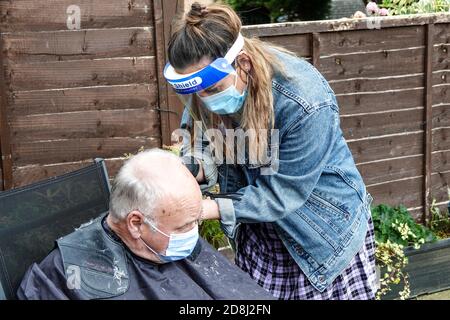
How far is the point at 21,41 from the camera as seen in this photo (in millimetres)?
3932

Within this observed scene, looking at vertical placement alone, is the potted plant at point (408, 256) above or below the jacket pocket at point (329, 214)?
below

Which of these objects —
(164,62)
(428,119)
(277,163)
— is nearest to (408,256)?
(428,119)

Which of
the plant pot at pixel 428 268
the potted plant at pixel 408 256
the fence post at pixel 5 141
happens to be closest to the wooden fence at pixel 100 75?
the fence post at pixel 5 141

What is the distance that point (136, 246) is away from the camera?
2.26 metres

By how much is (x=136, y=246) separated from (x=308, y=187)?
A: 0.57 m

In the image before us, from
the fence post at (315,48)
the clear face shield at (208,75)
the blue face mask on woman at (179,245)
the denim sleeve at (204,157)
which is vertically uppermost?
the clear face shield at (208,75)

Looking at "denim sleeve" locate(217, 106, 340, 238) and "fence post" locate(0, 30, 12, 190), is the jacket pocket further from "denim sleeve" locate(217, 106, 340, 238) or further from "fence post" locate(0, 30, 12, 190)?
"fence post" locate(0, 30, 12, 190)

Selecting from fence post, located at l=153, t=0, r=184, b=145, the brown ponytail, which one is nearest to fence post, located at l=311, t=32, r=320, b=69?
fence post, located at l=153, t=0, r=184, b=145

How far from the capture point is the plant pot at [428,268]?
4.51 m

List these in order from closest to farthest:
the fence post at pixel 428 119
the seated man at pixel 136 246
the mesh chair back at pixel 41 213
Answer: the seated man at pixel 136 246 < the mesh chair back at pixel 41 213 < the fence post at pixel 428 119

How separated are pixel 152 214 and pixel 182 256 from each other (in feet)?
0.70

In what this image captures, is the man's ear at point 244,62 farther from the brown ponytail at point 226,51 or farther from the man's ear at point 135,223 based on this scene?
the man's ear at point 135,223

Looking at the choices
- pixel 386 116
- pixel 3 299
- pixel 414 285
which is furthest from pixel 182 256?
pixel 386 116

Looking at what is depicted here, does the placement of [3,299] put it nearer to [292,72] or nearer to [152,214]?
[152,214]
